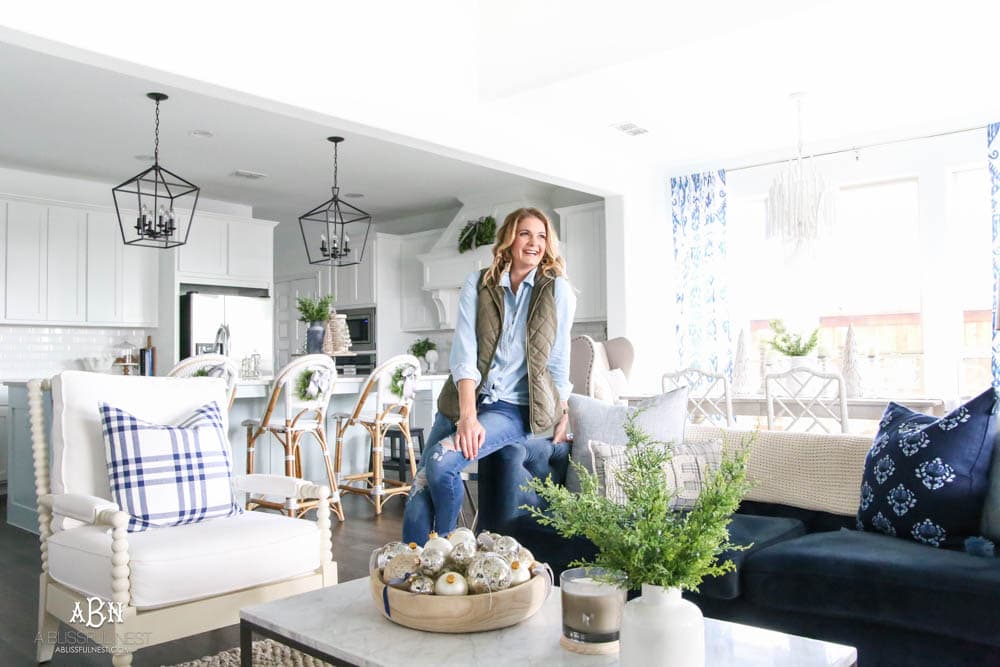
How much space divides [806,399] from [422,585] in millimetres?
3343

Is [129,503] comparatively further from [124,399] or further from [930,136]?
[930,136]

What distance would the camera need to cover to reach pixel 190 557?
218cm

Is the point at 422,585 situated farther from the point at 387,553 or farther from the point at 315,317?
the point at 315,317

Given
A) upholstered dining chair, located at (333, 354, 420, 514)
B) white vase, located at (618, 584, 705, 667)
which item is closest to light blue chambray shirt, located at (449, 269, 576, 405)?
white vase, located at (618, 584, 705, 667)

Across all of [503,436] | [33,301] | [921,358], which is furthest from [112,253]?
[921,358]

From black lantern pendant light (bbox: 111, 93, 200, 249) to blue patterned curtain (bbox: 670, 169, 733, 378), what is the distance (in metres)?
3.58

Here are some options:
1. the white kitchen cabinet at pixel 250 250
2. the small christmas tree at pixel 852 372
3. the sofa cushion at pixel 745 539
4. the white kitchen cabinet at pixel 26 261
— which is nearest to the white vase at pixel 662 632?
the sofa cushion at pixel 745 539

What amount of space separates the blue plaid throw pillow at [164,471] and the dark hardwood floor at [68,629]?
17.9 inches

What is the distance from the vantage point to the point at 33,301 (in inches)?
254

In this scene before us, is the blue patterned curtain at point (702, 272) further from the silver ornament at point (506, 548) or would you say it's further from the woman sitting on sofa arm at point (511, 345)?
the silver ornament at point (506, 548)

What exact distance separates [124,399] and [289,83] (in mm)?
1731

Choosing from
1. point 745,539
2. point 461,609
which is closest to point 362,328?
point 745,539

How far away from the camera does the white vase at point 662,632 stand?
1248 millimetres

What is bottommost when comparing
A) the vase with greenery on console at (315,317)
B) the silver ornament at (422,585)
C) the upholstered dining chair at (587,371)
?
the silver ornament at (422,585)
